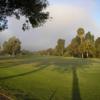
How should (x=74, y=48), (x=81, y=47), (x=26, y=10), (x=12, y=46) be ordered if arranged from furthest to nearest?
1. (x=12, y=46)
2. (x=74, y=48)
3. (x=81, y=47)
4. (x=26, y=10)

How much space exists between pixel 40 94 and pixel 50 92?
1.28m

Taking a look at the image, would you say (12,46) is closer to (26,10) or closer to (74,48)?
(74,48)

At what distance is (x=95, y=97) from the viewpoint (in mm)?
21594

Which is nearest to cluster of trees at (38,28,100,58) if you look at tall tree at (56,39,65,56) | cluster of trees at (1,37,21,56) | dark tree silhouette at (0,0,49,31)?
tall tree at (56,39,65,56)

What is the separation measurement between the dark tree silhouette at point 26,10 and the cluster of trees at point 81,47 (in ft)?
295

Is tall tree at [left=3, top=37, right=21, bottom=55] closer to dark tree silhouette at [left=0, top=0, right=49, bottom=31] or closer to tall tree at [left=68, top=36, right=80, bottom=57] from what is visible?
tall tree at [left=68, top=36, right=80, bottom=57]

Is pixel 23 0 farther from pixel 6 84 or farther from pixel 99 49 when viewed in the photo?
pixel 99 49

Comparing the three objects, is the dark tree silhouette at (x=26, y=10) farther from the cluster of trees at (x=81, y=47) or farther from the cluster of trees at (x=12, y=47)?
the cluster of trees at (x=12, y=47)

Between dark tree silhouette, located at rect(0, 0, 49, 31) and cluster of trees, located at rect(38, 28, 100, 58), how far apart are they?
90.0 m

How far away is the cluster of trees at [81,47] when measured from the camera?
115 m

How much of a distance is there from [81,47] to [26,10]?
9543cm

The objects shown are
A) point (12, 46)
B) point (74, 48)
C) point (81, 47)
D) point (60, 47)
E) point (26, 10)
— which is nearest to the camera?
point (26, 10)

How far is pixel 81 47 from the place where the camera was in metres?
117

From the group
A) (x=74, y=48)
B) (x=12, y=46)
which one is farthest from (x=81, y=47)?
(x=12, y=46)
